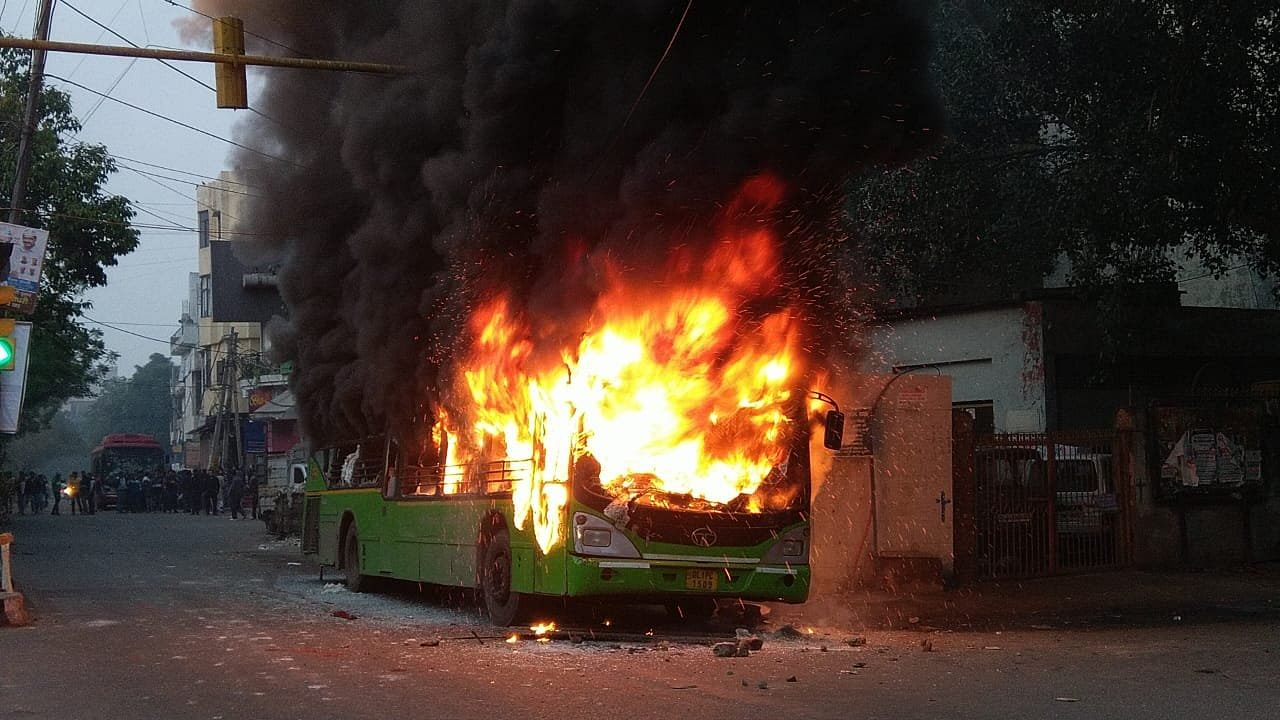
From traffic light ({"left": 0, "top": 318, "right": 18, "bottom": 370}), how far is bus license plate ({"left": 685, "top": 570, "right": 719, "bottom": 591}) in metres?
8.10

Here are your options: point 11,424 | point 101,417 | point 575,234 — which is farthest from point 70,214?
point 101,417

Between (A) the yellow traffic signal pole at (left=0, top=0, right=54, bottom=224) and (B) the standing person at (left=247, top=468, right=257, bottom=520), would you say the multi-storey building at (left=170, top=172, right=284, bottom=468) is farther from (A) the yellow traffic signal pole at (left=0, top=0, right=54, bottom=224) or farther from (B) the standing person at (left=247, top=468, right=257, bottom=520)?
(B) the standing person at (left=247, top=468, right=257, bottom=520)

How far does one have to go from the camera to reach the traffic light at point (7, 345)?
50.0 ft

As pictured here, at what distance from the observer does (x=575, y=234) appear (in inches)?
541

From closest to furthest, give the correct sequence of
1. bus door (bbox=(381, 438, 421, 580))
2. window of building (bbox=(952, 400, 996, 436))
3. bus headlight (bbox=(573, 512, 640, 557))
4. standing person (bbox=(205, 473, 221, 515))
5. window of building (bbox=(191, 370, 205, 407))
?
bus headlight (bbox=(573, 512, 640, 557)) → bus door (bbox=(381, 438, 421, 580)) → window of building (bbox=(952, 400, 996, 436)) → standing person (bbox=(205, 473, 221, 515)) → window of building (bbox=(191, 370, 205, 407))

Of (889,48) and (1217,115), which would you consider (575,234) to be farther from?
(1217,115)

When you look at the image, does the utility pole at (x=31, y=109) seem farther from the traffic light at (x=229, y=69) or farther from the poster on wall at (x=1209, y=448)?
the poster on wall at (x=1209, y=448)

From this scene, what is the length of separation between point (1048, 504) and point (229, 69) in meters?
11.0

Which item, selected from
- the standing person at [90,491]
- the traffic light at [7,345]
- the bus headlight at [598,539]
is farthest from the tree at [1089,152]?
the standing person at [90,491]

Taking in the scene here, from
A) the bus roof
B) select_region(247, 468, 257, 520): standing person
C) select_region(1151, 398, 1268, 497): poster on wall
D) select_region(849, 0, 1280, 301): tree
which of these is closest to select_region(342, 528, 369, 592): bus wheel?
select_region(849, 0, 1280, 301): tree

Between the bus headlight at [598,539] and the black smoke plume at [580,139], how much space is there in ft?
6.80

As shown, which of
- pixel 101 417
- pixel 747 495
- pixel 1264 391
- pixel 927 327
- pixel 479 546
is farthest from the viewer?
pixel 101 417

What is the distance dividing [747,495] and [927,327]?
1377cm

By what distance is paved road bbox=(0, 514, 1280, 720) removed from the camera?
8.33 metres
